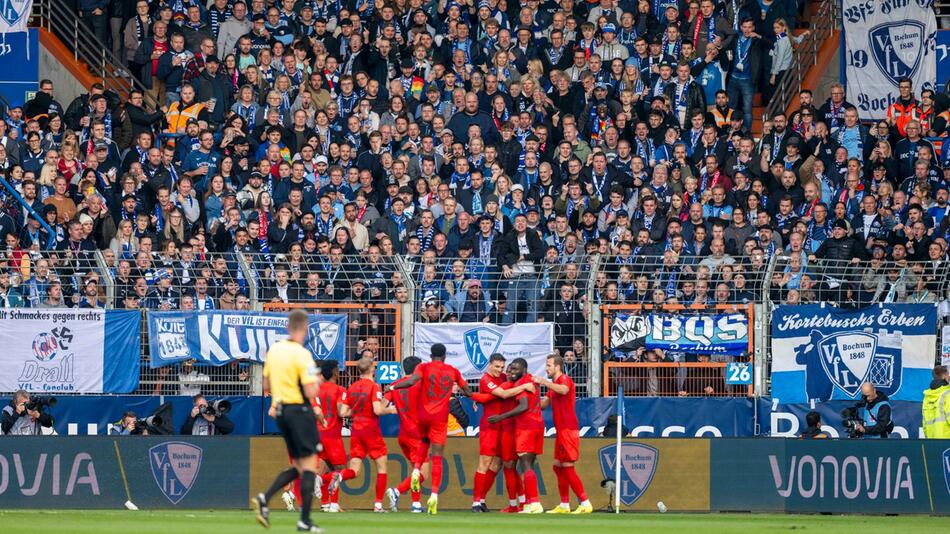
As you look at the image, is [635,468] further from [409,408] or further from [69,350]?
[69,350]

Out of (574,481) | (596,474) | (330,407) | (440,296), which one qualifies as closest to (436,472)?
(330,407)

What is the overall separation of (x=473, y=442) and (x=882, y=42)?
12313 mm

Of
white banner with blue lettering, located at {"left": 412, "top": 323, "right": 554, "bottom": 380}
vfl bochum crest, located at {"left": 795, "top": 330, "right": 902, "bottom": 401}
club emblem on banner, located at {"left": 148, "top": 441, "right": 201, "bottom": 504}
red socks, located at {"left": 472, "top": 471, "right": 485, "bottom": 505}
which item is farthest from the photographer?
vfl bochum crest, located at {"left": 795, "top": 330, "right": 902, "bottom": 401}

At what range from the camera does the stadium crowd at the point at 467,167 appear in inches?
995

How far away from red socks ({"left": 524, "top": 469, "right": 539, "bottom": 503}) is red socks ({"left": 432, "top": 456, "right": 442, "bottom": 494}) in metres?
1.14

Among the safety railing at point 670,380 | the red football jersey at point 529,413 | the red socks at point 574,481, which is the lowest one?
the red socks at point 574,481

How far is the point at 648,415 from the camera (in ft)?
83.0

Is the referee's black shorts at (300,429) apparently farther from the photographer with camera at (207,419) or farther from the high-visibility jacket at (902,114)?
the high-visibility jacket at (902,114)

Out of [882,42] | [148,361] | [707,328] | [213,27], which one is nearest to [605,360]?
[707,328]

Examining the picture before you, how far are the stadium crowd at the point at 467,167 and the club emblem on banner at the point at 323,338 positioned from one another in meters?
0.55

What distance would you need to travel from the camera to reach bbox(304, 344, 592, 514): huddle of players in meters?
21.7

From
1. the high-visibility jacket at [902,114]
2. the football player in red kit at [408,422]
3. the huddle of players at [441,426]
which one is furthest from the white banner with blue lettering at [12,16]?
the high-visibility jacket at [902,114]

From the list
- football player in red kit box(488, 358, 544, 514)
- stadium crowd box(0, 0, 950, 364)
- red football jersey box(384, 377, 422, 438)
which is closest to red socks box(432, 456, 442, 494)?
red football jersey box(384, 377, 422, 438)

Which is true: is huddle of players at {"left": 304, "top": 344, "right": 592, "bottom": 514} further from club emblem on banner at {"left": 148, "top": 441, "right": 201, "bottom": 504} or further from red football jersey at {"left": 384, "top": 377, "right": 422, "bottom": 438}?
club emblem on banner at {"left": 148, "top": 441, "right": 201, "bottom": 504}
